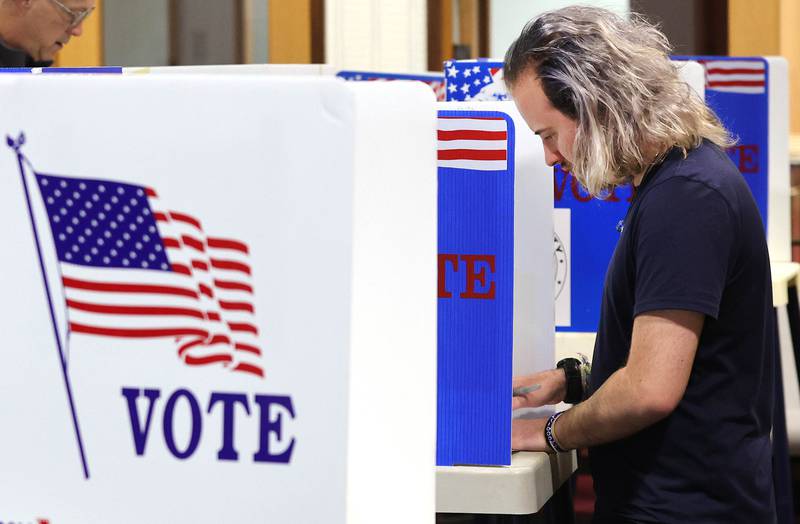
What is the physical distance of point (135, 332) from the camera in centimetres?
68

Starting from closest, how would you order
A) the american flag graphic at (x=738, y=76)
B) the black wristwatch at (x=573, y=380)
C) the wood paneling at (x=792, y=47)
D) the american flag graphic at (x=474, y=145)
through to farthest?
the american flag graphic at (x=474, y=145), the black wristwatch at (x=573, y=380), the american flag graphic at (x=738, y=76), the wood paneling at (x=792, y=47)

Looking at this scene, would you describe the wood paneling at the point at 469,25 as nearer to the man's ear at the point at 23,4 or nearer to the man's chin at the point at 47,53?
the man's chin at the point at 47,53

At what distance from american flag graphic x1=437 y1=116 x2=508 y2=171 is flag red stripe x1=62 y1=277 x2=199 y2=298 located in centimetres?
49

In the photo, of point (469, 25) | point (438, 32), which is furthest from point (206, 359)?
point (469, 25)

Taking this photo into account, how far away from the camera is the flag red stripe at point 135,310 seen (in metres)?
0.67

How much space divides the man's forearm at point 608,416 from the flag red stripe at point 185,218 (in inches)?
29.1

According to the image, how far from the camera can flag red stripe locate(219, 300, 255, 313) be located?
0.66 m

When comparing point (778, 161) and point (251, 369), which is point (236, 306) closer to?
point (251, 369)

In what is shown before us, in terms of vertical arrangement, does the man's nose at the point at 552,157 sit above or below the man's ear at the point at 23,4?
below

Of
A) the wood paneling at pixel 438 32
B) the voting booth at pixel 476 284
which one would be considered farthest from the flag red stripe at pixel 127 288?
the wood paneling at pixel 438 32

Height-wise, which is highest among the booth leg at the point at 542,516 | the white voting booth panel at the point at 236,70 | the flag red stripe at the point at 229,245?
the white voting booth panel at the point at 236,70

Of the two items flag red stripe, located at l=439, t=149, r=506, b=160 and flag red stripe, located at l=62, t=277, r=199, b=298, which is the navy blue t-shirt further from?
flag red stripe, located at l=62, t=277, r=199, b=298

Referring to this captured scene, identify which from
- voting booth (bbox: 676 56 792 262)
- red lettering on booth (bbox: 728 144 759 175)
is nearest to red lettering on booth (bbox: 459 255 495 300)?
voting booth (bbox: 676 56 792 262)

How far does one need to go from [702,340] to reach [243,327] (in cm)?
80
